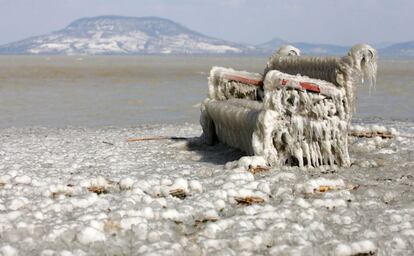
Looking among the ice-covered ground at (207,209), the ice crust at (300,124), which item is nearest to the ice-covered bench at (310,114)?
the ice crust at (300,124)

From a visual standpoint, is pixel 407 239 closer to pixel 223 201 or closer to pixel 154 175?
pixel 223 201

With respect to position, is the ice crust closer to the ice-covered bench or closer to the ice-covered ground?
the ice-covered bench

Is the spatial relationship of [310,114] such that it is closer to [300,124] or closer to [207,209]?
[300,124]

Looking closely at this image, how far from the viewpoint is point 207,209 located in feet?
20.1

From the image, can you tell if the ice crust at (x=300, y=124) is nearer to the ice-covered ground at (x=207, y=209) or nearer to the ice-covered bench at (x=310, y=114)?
the ice-covered bench at (x=310, y=114)

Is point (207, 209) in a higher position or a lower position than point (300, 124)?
lower

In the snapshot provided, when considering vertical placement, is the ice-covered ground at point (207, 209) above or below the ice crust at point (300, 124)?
below

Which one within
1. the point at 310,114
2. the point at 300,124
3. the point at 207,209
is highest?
the point at 310,114

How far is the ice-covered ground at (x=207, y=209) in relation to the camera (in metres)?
5.18

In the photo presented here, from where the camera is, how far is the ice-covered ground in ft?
17.0

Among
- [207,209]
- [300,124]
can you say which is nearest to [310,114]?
[300,124]

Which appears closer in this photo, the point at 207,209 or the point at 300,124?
the point at 207,209

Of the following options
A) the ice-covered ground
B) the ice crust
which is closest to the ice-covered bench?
the ice crust

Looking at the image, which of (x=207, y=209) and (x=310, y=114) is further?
(x=310, y=114)
